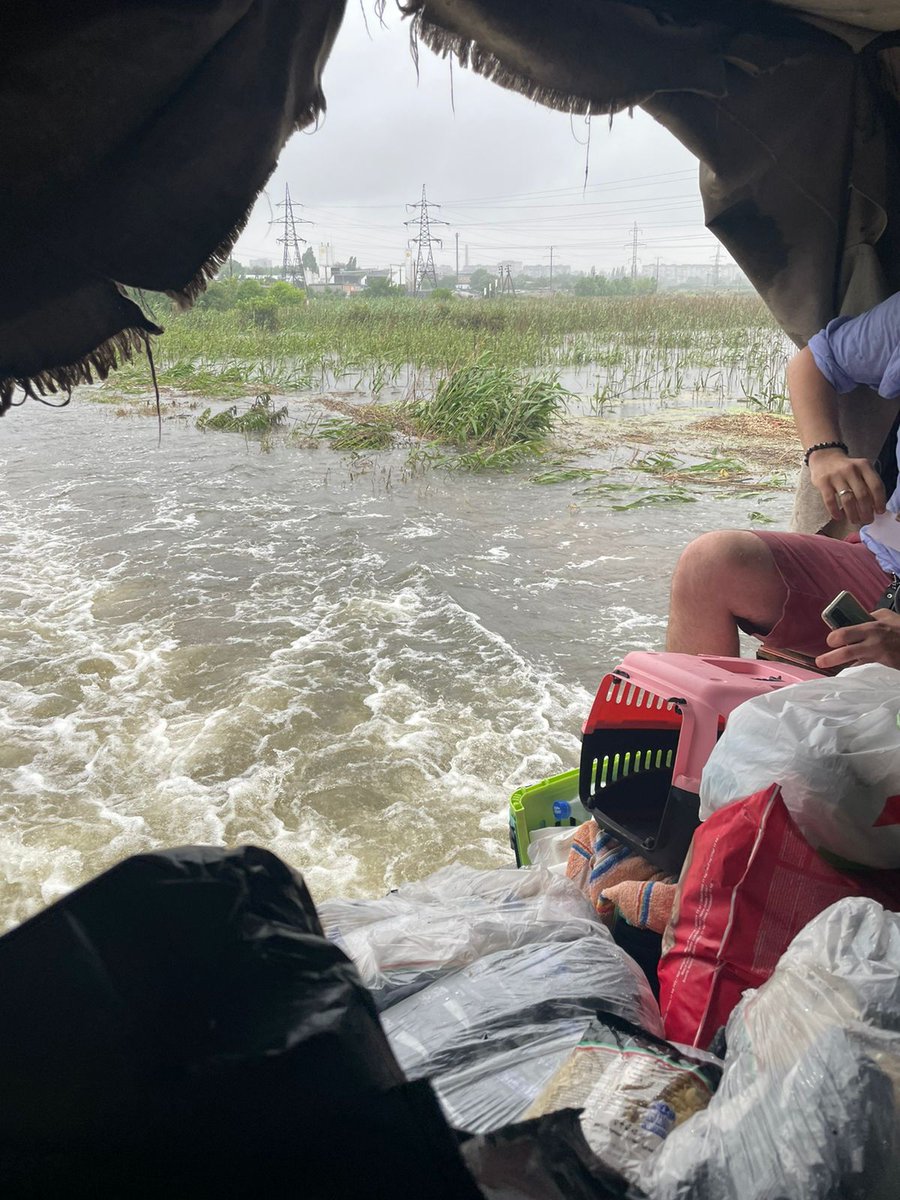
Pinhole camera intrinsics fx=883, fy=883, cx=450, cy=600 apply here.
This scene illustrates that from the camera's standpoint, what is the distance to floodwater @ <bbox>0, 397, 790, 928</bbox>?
107 inches

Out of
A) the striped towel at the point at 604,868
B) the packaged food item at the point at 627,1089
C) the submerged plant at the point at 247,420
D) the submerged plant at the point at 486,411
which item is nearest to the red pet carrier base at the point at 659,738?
the striped towel at the point at 604,868

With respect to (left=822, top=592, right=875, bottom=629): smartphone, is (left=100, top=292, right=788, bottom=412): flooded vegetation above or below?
above

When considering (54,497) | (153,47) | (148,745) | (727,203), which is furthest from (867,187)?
(54,497)

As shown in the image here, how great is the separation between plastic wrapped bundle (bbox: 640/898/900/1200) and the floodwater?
5.60ft

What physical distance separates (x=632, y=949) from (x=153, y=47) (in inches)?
55.2

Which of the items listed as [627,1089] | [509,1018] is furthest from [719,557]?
[627,1089]

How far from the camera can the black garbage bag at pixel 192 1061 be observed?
21.5 inches

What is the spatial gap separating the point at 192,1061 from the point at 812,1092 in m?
0.49

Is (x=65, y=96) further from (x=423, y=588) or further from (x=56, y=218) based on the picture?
(x=423, y=588)

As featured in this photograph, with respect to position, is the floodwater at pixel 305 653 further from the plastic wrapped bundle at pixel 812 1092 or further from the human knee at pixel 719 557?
the plastic wrapped bundle at pixel 812 1092

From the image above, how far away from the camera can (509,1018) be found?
1.01m

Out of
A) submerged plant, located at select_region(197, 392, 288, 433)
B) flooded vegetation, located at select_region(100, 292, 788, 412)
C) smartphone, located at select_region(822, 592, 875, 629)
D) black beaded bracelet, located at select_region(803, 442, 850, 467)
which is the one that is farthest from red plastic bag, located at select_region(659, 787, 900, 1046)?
flooded vegetation, located at select_region(100, 292, 788, 412)

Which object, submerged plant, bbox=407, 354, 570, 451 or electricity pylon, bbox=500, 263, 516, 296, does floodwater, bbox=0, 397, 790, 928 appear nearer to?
submerged plant, bbox=407, 354, 570, 451

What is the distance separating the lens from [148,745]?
3188mm
